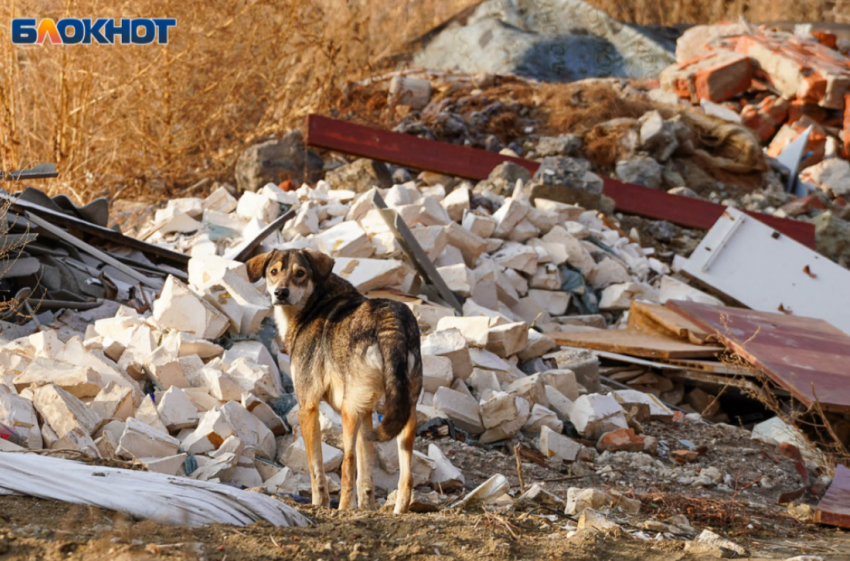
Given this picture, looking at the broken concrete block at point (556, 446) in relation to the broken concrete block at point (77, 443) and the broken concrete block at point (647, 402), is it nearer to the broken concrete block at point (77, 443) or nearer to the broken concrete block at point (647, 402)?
the broken concrete block at point (647, 402)

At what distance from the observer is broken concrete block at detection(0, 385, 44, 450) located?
13.6ft

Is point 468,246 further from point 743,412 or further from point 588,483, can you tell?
point 588,483

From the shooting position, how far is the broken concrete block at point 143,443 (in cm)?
434

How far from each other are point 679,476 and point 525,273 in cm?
357

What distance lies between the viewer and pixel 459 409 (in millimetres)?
5719

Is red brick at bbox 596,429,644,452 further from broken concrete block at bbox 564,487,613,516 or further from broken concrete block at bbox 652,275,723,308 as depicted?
broken concrete block at bbox 652,275,723,308

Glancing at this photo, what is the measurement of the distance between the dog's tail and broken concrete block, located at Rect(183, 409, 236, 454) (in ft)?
4.21

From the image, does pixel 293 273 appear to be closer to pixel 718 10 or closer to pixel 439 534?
pixel 439 534

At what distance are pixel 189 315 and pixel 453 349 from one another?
1.79 m

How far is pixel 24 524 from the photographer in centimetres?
282

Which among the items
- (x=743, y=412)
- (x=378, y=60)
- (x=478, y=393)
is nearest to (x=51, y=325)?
(x=478, y=393)

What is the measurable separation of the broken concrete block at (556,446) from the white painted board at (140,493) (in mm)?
2716

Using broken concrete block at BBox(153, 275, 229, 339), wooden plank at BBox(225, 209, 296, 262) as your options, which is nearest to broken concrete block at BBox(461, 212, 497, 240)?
wooden plank at BBox(225, 209, 296, 262)

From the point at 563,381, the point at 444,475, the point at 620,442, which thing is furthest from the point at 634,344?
the point at 444,475
